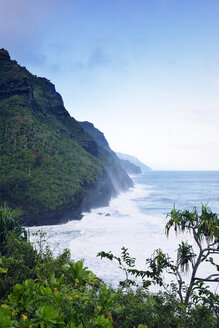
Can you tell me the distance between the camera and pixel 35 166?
1423 inches

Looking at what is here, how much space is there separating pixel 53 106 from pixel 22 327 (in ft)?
237

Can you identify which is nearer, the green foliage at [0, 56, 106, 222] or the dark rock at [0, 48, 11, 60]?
the green foliage at [0, 56, 106, 222]

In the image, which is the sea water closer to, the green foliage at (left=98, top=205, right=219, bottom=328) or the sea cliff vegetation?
the sea cliff vegetation

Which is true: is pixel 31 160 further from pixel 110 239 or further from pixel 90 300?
pixel 90 300

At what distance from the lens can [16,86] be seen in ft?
172

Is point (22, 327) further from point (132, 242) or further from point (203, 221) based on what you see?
point (132, 242)

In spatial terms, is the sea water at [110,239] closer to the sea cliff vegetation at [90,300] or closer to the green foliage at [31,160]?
the green foliage at [31,160]

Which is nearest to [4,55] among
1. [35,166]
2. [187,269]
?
[35,166]

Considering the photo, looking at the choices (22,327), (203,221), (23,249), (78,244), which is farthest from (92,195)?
(22,327)

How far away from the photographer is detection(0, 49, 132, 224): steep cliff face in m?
30.4

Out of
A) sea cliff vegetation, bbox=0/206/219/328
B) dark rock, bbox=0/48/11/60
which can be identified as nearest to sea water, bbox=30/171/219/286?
sea cliff vegetation, bbox=0/206/219/328

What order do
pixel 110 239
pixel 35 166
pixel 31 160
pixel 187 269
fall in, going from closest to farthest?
pixel 187 269 → pixel 110 239 → pixel 35 166 → pixel 31 160

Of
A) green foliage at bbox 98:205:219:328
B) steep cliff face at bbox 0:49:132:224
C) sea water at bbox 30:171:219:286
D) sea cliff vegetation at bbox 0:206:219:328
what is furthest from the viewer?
steep cliff face at bbox 0:49:132:224

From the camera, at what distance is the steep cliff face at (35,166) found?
30.4 m
